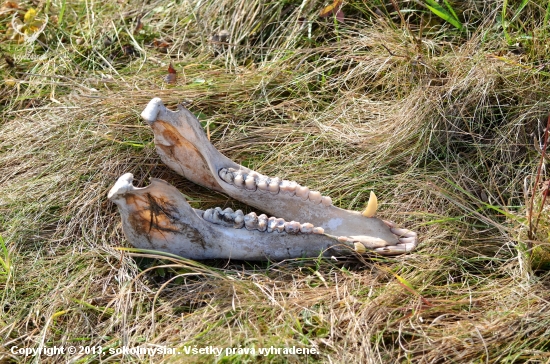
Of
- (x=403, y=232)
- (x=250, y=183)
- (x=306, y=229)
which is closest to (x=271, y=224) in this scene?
(x=306, y=229)

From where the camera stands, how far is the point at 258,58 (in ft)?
12.0

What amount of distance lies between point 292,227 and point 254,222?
0.16m

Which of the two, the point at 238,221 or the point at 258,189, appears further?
the point at 258,189

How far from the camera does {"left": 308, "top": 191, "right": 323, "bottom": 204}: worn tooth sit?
2709 mm

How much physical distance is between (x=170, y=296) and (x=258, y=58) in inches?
64.7

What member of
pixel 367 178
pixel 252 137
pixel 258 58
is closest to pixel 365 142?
pixel 367 178

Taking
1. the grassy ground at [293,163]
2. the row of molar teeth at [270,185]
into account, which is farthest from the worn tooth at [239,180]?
the grassy ground at [293,163]

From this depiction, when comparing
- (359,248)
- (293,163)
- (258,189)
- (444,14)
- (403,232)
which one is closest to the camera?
(359,248)

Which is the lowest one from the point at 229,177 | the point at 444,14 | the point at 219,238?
the point at 219,238

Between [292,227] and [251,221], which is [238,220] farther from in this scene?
[292,227]

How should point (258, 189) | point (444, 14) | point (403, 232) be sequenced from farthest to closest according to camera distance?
point (444, 14) → point (258, 189) → point (403, 232)

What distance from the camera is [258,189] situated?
276 centimetres

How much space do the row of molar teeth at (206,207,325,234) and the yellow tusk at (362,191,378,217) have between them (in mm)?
224

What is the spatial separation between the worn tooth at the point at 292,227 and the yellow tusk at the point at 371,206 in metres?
0.31
